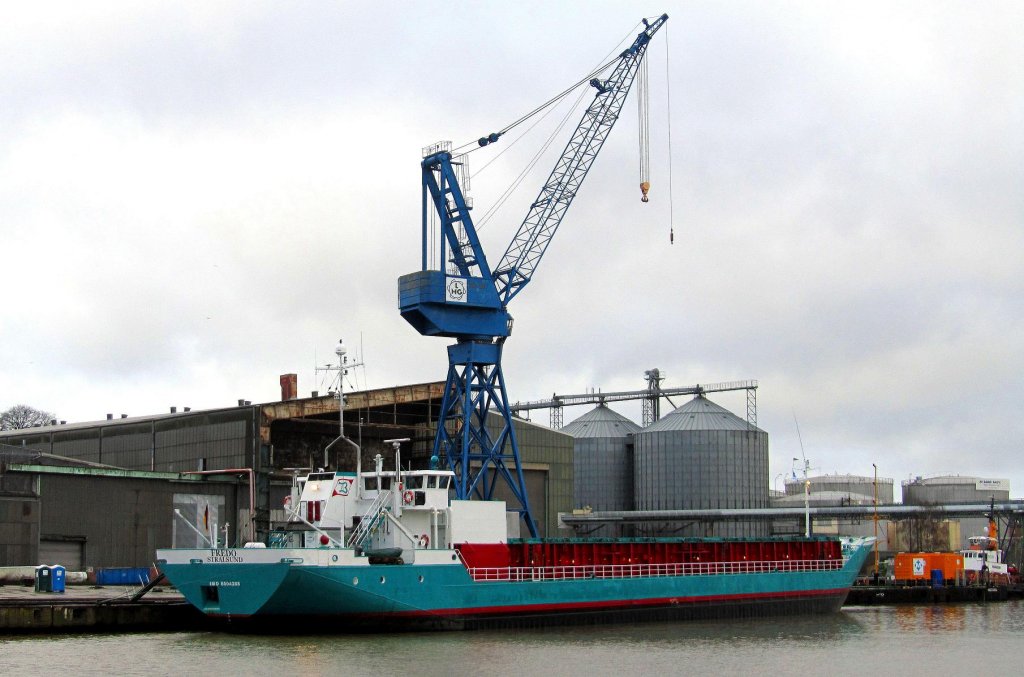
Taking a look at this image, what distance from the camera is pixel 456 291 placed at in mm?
54000

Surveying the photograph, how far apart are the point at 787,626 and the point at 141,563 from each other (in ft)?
93.2

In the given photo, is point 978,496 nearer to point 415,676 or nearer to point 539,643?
point 539,643

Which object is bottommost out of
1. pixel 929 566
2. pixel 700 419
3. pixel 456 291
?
pixel 929 566

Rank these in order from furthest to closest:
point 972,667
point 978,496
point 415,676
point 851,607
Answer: point 978,496 → point 851,607 → point 972,667 → point 415,676

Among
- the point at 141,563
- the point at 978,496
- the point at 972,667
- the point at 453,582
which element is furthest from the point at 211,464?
the point at 978,496

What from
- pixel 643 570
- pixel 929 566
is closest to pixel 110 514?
pixel 643 570

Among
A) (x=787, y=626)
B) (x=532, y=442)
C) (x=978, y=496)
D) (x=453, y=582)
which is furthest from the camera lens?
(x=978, y=496)

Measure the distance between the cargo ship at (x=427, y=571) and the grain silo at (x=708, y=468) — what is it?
43737 mm

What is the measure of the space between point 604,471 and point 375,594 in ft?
212

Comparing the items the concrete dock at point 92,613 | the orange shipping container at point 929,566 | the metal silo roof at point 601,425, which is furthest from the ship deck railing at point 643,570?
the metal silo roof at point 601,425

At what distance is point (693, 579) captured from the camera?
1962 inches

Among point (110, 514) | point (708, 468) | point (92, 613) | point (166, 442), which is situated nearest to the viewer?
point (92, 613)

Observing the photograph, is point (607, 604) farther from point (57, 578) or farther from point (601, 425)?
point (601, 425)

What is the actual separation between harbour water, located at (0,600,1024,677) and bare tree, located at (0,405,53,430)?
84969 millimetres
